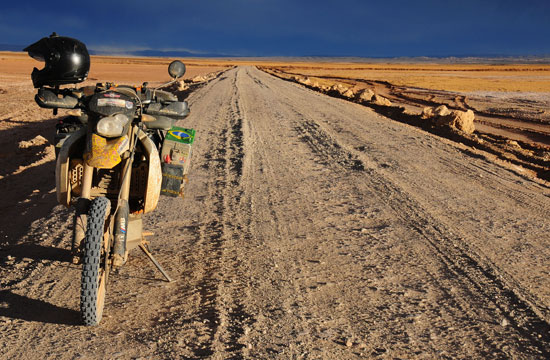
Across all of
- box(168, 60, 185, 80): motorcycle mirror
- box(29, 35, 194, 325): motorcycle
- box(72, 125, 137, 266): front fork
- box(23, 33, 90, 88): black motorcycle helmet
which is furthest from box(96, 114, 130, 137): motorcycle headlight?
box(168, 60, 185, 80): motorcycle mirror

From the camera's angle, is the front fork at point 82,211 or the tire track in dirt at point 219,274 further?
the front fork at point 82,211

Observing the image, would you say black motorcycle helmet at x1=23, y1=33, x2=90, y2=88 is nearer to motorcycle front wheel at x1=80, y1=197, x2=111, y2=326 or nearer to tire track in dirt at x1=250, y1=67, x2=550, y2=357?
motorcycle front wheel at x1=80, y1=197, x2=111, y2=326

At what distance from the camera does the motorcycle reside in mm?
3516

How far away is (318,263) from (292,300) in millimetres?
842

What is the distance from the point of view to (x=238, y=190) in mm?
7469

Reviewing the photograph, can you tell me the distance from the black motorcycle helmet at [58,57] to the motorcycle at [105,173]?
0.13 metres

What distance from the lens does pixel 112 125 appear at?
3.65 meters

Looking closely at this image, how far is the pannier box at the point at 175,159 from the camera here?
4.66m

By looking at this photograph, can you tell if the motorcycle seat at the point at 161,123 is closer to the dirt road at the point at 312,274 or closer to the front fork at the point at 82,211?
the front fork at the point at 82,211

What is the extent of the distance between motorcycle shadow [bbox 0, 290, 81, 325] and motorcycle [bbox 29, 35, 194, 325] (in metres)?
0.34

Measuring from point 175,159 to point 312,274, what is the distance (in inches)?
65.9

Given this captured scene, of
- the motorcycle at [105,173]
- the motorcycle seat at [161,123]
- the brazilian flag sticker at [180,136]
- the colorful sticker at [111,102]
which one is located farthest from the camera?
the brazilian flag sticker at [180,136]

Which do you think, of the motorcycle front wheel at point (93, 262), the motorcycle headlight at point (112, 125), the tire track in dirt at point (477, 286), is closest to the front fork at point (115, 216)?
the motorcycle front wheel at point (93, 262)

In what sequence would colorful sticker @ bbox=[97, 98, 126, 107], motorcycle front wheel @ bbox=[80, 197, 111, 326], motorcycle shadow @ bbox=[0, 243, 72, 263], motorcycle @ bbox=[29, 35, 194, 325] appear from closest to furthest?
motorcycle front wheel @ bbox=[80, 197, 111, 326] < motorcycle @ bbox=[29, 35, 194, 325] < colorful sticker @ bbox=[97, 98, 126, 107] < motorcycle shadow @ bbox=[0, 243, 72, 263]
